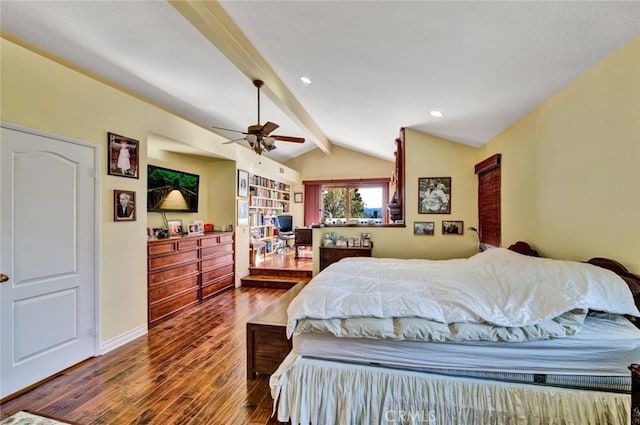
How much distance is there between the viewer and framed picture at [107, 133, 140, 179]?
2848mm

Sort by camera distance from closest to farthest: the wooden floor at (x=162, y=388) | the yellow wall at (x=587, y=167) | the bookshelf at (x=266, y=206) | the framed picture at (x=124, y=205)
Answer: the yellow wall at (x=587, y=167), the wooden floor at (x=162, y=388), the framed picture at (x=124, y=205), the bookshelf at (x=266, y=206)

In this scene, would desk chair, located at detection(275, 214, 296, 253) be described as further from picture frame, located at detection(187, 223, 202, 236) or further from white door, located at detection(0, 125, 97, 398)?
white door, located at detection(0, 125, 97, 398)

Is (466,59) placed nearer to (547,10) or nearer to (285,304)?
(547,10)

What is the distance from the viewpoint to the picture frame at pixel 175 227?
14.4 feet

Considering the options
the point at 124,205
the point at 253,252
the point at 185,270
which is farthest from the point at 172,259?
the point at 253,252

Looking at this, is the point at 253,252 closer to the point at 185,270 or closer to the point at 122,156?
the point at 185,270

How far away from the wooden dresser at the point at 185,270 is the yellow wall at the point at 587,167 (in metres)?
4.22

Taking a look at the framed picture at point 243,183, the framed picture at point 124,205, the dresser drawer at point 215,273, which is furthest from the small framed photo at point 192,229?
the framed picture at point 124,205

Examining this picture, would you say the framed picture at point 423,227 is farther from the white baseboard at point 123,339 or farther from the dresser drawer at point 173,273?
the white baseboard at point 123,339

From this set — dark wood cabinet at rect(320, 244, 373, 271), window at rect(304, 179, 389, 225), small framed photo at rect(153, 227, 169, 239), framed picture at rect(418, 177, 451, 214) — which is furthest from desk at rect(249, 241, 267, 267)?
framed picture at rect(418, 177, 451, 214)

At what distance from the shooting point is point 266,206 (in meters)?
7.15

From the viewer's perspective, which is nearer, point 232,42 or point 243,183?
point 232,42

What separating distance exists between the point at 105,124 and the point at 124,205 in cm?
84

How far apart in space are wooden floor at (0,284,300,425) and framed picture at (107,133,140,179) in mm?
1830
